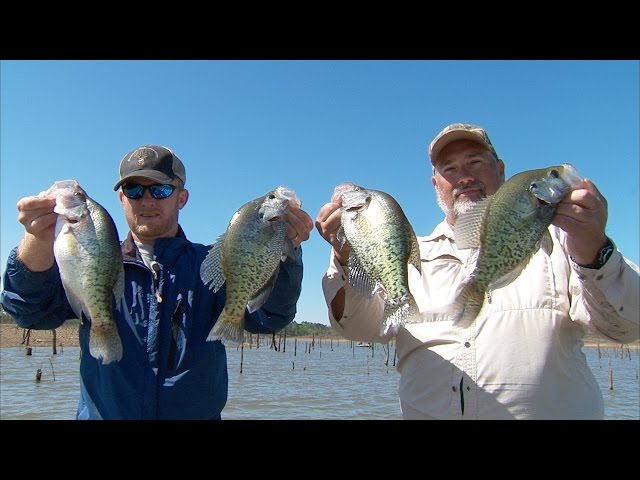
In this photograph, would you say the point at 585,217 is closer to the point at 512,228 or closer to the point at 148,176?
the point at 512,228

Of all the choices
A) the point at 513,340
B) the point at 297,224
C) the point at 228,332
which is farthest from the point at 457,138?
the point at 228,332

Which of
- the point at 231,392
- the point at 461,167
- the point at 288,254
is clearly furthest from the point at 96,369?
the point at 231,392

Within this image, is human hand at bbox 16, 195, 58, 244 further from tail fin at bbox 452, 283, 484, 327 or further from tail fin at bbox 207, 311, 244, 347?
tail fin at bbox 452, 283, 484, 327

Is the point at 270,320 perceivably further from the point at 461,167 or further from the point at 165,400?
the point at 461,167

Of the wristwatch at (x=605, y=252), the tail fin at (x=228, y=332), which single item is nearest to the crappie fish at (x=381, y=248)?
the tail fin at (x=228, y=332)

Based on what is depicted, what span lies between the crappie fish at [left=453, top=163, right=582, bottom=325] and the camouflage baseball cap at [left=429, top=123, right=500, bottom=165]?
4.77 feet

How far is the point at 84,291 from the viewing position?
404cm

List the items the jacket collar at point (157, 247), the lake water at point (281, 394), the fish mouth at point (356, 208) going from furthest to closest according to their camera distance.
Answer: the lake water at point (281, 394) < the jacket collar at point (157, 247) < the fish mouth at point (356, 208)

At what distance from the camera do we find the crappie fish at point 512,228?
3542 millimetres

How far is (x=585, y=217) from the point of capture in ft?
11.2

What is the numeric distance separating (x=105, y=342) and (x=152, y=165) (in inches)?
71.4

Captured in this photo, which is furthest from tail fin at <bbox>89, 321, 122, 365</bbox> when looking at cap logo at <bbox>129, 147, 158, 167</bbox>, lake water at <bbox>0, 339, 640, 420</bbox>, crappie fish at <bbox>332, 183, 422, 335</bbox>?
lake water at <bbox>0, 339, 640, 420</bbox>

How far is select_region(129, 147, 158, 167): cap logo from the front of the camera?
4.79 meters

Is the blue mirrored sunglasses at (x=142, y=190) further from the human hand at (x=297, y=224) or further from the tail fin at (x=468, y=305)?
the tail fin at (x=468, y=305)
